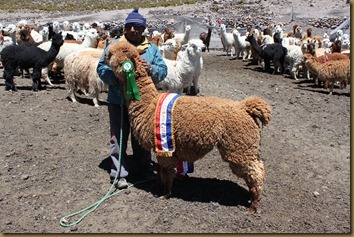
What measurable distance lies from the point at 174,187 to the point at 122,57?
168 cm

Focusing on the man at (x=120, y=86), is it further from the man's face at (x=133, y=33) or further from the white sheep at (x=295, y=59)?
the white sheep at (x=295, y=59)

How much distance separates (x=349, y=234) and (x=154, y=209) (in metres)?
2.00

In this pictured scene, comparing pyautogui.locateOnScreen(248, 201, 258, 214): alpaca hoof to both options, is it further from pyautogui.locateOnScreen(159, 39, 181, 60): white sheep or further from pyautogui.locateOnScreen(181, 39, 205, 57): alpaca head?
pyautogui.locateOnScreen(159, 39, 181, 60): white sheep

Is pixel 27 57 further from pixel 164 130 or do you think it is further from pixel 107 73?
pixel 164 130

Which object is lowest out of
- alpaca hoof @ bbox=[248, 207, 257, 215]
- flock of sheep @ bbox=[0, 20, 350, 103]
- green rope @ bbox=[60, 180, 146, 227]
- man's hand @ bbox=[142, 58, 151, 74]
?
green rope @ bbox=[60, 180, 146, 227]

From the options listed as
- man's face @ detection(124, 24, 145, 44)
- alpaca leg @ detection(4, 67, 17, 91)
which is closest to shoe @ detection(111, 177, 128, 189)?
man's face @ detection(124, 24, 145, 44)

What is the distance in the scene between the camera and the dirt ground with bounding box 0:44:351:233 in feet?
12.9

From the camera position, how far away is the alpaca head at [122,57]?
4.03 meters

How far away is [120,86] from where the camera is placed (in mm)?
4414

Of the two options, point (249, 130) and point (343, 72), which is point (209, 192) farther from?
point (343, 72)

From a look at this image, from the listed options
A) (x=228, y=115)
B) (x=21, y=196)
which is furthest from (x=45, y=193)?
(x=228, y=115)

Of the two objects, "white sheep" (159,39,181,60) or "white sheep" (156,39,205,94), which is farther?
"white sheep" (159,39,181,60)

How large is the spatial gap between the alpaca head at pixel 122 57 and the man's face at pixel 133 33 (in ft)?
0.94

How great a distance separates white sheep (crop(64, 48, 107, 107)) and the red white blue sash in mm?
4041
